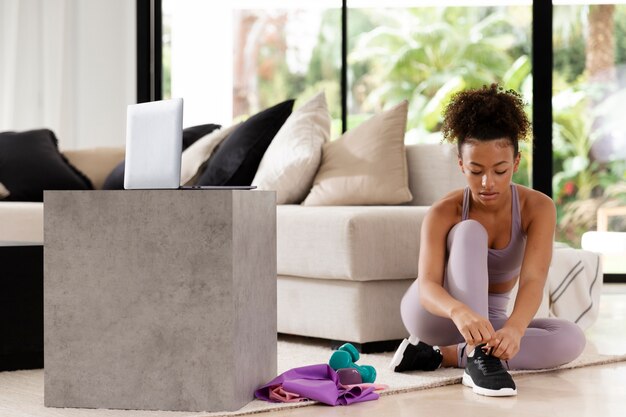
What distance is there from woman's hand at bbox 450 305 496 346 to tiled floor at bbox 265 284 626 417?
6.4 inches

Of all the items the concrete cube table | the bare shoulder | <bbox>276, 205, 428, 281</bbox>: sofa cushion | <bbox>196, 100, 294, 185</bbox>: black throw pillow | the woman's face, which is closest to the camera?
the concrete cube table

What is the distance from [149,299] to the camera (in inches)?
99.4

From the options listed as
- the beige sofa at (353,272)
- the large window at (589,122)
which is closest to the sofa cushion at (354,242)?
the beige sofa at (353,272)

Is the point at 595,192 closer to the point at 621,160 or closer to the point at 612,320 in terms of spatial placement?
the point at 621,160

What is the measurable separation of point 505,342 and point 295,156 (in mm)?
1812

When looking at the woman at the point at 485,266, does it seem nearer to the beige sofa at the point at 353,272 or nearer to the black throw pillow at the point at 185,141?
the beige sofa at the point at 353,272

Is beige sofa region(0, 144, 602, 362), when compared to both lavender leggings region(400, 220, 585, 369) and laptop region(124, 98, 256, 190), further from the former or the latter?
laptop region(124, 98, 256, 190)

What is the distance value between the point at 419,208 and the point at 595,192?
283 cm

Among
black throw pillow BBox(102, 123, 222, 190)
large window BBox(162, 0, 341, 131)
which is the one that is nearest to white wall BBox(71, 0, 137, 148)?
large window BBox(162, 0, 341, 131)

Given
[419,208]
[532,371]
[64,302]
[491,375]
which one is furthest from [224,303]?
[419,208]

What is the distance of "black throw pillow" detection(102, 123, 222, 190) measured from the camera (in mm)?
5188

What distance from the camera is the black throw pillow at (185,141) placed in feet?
17.0

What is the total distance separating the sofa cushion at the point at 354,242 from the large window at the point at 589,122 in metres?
2.74

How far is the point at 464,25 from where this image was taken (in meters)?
6.36
